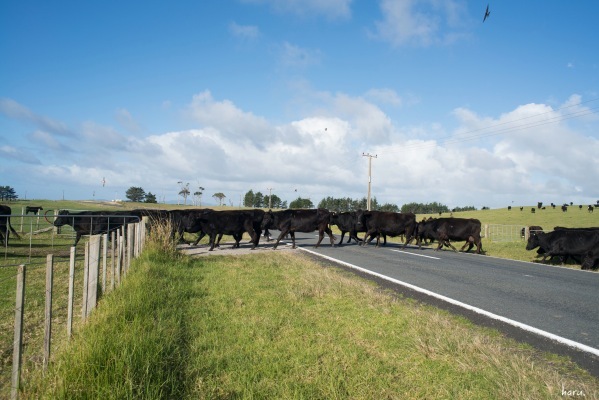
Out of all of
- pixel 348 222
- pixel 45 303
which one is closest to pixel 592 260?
pixel 348 222

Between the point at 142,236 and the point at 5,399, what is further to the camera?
the point at 142,236

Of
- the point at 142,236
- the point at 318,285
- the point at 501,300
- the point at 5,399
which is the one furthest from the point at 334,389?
the point at 142,236

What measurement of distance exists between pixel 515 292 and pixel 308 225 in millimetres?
11389

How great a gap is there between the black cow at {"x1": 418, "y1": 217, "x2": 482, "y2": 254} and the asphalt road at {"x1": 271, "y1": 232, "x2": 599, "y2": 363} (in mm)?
6411

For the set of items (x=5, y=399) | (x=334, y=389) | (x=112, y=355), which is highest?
(x=112, y=355)

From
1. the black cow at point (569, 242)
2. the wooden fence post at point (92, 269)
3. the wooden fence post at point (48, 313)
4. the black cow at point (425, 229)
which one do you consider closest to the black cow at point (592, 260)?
the black cow at point (569, 242)

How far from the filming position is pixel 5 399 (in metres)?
3.43

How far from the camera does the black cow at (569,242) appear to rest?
13.5 m

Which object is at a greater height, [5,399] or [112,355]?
[112,355]

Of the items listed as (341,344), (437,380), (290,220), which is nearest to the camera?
(437,380)

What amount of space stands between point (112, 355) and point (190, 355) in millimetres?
857

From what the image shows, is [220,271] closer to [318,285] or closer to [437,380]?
[318,285]

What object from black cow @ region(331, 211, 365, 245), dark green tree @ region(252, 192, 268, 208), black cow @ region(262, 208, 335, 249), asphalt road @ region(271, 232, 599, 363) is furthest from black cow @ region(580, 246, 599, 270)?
dark green tree @ region(252, 192, 268, 208)

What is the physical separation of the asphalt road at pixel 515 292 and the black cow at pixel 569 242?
2657mm
